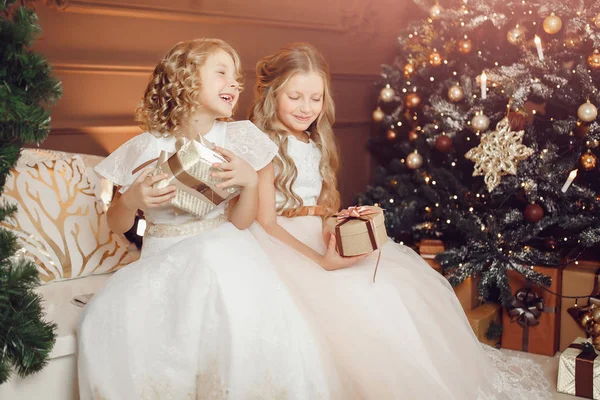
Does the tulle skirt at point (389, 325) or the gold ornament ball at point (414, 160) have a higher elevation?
the gold ornament ball at point (414, 160)

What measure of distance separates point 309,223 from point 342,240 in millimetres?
380

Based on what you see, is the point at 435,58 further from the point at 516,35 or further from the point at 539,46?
the point at 539,46

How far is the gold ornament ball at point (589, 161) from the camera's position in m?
2.86

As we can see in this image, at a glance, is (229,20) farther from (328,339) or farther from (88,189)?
(328,339)

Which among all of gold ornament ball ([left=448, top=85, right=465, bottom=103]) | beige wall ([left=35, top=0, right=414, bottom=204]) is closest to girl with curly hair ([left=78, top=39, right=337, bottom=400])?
beige wall ([left=35, top=0, right=414, bottom=204])

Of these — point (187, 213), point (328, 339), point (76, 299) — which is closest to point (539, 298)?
point (328, 339)

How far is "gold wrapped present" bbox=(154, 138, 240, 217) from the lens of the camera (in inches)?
74.9

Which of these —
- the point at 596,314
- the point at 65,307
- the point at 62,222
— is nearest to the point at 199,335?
the point at 65,307

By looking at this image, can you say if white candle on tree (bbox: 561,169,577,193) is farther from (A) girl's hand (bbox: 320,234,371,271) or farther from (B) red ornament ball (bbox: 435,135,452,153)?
(A) girl's hand (bbox: 320,234,371,271)

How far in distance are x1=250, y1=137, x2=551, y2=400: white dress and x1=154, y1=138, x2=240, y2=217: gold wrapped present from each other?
298 millimetres

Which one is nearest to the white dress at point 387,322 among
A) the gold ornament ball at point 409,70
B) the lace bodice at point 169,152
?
the lace bodice at point 169,152

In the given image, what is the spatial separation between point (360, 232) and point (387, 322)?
0.98ft

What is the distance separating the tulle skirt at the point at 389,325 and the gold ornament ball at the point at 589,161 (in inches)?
36.3

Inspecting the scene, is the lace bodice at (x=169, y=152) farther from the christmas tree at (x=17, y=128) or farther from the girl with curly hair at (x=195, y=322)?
the christmas tree at (x=17, y=128)
